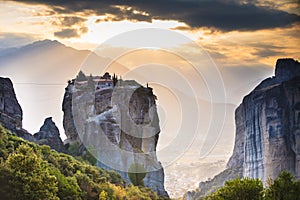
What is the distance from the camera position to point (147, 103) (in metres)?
100

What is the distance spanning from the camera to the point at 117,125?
91.6 m

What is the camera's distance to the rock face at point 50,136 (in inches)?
3182

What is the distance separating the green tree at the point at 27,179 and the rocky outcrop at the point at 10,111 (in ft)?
75.5

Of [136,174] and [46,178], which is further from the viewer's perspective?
[136,174]

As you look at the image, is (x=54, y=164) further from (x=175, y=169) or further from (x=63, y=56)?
(x=175, y=169)

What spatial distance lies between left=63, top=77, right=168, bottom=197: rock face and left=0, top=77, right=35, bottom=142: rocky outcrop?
1149cm

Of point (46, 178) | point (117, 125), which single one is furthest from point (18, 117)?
point (46, 178)

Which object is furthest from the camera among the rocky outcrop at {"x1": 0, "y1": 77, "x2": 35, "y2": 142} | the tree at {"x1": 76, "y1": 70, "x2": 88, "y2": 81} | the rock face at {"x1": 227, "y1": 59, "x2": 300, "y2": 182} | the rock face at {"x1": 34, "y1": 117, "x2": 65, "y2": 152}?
the rock face at {"x1": 227, "y1": 59, "x2": 300, "y2": 182}

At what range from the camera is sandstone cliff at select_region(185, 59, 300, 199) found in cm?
17588

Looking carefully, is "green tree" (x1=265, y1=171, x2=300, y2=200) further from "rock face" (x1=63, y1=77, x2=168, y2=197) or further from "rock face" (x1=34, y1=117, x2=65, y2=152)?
"rock face" (x1=34, y1=117, x2=65, y2=152)

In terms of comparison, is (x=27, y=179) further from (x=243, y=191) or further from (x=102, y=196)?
(x=243, y=191)

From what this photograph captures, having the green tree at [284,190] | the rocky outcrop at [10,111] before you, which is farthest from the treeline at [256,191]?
the rocky outcrop at [10,111]

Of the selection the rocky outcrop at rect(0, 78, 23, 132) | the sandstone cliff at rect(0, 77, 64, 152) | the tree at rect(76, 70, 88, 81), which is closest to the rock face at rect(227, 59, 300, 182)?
the tree at rect(76, 70, 88, 81)

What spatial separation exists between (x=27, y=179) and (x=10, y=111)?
33.6 meters
